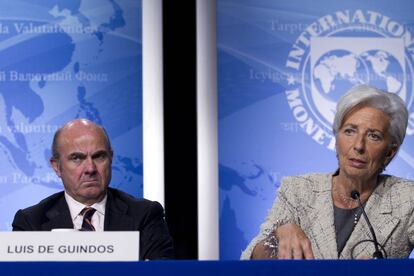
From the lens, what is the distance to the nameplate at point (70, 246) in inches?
111

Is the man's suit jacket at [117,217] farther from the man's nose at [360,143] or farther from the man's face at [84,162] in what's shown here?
the man's nose at [360,143]

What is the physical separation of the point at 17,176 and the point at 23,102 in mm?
318

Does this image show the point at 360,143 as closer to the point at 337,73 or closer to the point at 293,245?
the point at 337,73

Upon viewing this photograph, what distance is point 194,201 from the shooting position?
15.1ft

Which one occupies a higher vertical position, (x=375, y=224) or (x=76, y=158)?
(x=76, y=158)

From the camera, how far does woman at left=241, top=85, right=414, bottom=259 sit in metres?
4.07

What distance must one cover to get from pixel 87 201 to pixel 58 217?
13 centimetres

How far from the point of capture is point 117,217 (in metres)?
4.04

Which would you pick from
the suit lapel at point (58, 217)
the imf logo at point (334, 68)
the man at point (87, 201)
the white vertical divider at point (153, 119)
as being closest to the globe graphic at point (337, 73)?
the imf logo at point (334, 68)

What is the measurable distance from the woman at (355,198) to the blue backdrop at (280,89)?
0.14 meters

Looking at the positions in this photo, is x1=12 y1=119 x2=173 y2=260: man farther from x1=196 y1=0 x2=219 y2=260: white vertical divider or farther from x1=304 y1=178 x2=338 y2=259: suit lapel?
x1=304 y1=178 x2=338 y2=259: suit lapel

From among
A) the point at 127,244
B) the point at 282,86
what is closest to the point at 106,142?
the point at 282,86

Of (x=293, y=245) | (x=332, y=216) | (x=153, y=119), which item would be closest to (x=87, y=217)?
(x=153, y=119)

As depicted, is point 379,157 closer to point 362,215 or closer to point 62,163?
point 362,215
